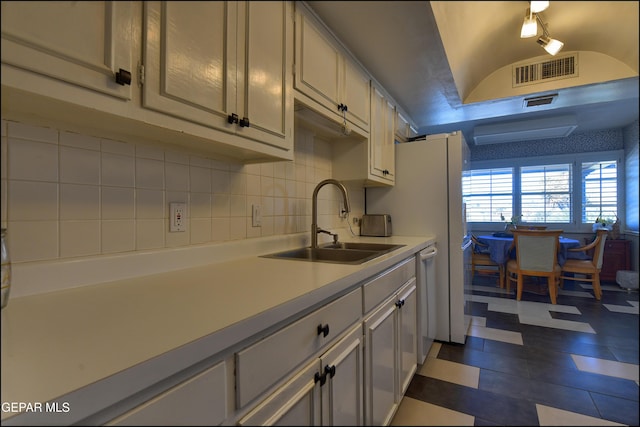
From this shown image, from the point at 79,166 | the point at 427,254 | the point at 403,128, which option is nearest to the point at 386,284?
the point at 427,254

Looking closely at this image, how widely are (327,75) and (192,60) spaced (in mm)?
736

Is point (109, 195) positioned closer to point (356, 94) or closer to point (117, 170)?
point (117, 170)

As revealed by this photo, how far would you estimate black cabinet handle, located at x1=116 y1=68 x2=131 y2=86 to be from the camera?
1.87 feet

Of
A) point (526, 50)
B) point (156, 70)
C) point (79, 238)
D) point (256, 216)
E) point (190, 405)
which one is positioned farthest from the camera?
point (256, 216)

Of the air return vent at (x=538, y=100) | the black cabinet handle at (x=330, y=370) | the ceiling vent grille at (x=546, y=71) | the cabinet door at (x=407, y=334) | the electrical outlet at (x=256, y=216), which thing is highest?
the ceiling vent grille at (x=546, y=71)

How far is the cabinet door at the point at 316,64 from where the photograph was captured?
1.12 meters

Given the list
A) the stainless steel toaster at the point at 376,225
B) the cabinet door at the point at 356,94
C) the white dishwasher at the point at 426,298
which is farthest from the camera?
the stainless steel toaster at the point at 376,225

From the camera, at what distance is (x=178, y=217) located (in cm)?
97

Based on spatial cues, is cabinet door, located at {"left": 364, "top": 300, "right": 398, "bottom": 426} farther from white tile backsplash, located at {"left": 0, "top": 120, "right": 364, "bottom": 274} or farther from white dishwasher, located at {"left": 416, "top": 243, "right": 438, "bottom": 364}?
white tile backsplash, located at {"left": 0, "top": 120, "right": 364, "bottom": 274}

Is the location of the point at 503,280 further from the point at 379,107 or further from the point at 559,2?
the point at 379,107

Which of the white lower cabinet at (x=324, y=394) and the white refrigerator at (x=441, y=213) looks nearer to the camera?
the white lower cabinet at (x=324, y=394)

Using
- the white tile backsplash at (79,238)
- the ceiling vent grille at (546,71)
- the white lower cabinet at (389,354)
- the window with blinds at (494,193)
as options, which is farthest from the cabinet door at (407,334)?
the white tile backsplash at (79,238)

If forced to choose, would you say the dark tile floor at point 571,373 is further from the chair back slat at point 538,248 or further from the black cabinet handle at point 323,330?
the black cabinet handle at point 323,330

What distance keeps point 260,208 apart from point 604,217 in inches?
45.1
